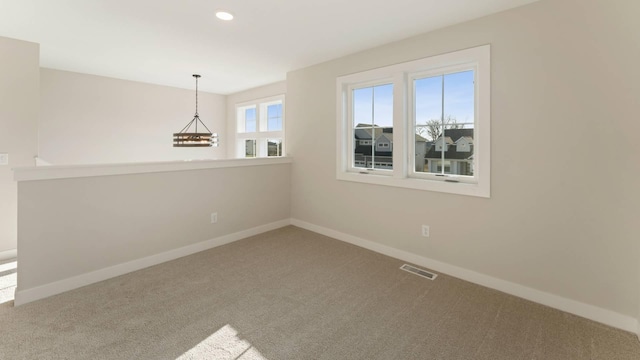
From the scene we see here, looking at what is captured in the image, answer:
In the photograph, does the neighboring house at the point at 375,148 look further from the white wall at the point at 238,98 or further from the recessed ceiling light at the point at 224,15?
the white wall at the point at 238,98

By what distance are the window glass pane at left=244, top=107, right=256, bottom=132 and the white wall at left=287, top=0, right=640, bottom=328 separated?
374 centimetres

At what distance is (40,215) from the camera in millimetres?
2379

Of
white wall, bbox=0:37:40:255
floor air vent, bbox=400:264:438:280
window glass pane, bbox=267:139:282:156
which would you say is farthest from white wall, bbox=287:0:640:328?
white wall, bbox=0:37:40:255

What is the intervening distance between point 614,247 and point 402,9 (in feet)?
8.05

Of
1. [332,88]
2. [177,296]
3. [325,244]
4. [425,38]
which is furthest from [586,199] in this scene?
[177,296]

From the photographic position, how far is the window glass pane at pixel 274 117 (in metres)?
5.48

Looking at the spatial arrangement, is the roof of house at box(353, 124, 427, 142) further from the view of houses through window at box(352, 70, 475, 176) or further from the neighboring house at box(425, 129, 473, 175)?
the neighboring house at box(425, 129, 473, 175)

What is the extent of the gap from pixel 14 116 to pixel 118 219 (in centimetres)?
187

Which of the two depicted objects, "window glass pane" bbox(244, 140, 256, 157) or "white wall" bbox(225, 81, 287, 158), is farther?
"window glass pane" bbox(244, 140, 256, 157)

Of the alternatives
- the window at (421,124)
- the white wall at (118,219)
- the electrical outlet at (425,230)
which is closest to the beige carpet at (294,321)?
the white wall at (118,219)

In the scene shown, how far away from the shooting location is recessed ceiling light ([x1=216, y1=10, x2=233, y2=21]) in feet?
8.35

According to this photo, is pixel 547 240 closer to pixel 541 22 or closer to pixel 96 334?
pixel 541 22

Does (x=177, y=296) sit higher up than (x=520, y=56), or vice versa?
(x=520, y=56)

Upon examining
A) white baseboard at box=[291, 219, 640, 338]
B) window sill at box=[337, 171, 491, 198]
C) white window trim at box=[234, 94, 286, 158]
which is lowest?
white baseboard at box=[291, 219, 640, 338]
